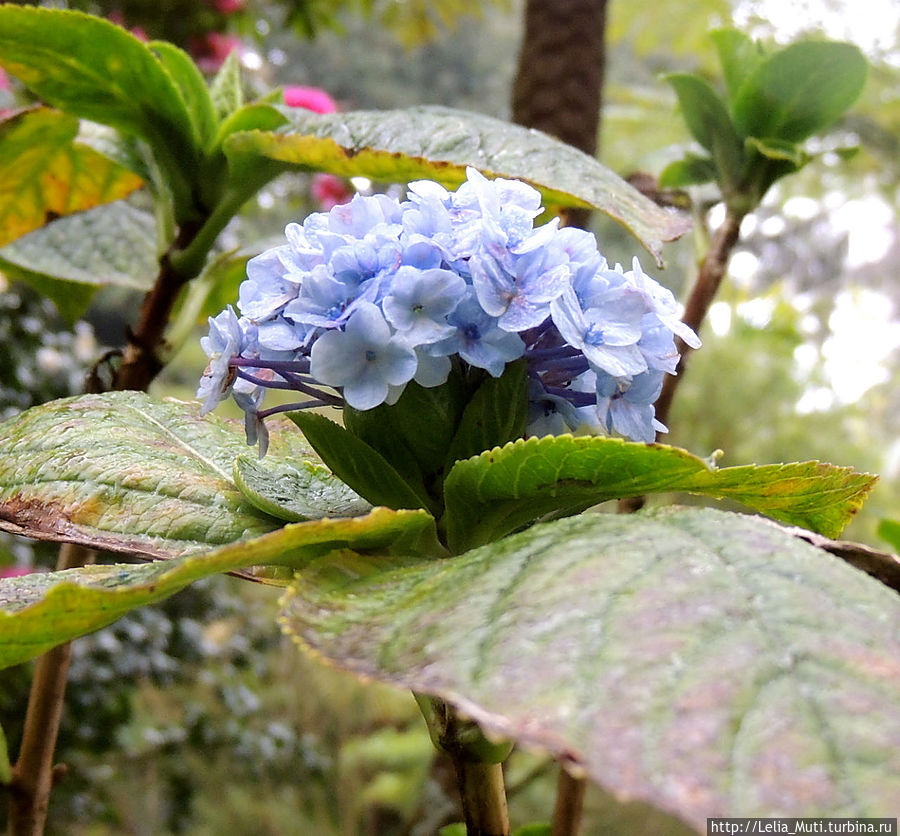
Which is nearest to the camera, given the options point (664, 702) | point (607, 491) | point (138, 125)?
point (664, 702)

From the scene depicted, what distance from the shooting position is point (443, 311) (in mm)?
402

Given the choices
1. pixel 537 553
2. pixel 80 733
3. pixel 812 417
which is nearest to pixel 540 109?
pixel 537 553

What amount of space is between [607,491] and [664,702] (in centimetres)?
17

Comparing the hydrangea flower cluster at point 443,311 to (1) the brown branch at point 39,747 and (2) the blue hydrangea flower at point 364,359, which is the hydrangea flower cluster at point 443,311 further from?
(1) the brown branch at point 39,747

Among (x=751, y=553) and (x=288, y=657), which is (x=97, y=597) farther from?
(x=288, y=657)

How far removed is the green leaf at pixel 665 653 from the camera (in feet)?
0.72

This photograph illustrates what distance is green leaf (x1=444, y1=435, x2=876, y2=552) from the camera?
14.1 inches

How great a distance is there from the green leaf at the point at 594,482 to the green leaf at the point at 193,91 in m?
0.44

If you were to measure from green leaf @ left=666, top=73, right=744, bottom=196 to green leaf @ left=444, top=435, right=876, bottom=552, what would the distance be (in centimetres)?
42

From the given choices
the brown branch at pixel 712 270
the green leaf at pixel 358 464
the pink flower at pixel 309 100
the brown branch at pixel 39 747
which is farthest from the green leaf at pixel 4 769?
the pink flower at pixel 309 100

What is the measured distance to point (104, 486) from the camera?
1.50ft

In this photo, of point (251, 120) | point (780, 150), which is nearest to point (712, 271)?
point (780, 150)

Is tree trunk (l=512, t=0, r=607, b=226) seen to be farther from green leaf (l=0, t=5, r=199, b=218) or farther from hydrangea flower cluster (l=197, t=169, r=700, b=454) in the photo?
hydrangea flower cluster (l=197, t=169, r=700, b=454)

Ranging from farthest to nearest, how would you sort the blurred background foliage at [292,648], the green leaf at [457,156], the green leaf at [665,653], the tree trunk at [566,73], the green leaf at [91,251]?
the blurred background foliage at [292,648] → the tree trunk at [566,73] → the green leaf at [91,251] → the green leaf at [457,156] → the green leaf at [665,653]
